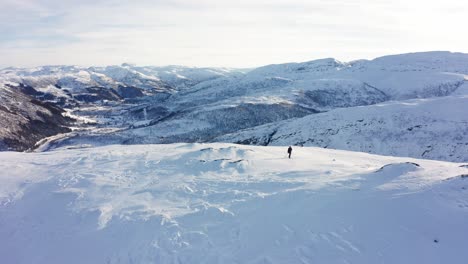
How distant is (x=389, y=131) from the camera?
69938 mm

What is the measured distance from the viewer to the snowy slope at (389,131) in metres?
61.2

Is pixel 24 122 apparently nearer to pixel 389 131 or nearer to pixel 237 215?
pixel 389 131

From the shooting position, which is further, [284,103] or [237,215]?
[284,103]

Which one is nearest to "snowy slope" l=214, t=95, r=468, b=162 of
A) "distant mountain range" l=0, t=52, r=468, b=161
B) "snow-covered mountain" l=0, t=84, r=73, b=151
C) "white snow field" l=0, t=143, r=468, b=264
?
"distant mountain range" l=0, t=52, r=468, b=161

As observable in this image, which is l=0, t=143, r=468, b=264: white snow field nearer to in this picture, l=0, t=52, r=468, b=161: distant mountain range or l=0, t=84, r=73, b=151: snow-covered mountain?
l=0, t=52, r=468, b=161: distant mountain range

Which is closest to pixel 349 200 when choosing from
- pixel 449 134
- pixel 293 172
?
pixel 293 172

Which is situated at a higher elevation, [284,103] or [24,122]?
[284,103]

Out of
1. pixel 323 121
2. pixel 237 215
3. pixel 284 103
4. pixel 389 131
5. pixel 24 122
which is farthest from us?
pixel 284 103

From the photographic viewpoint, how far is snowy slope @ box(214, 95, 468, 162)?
61.2m

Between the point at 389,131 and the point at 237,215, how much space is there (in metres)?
59.2

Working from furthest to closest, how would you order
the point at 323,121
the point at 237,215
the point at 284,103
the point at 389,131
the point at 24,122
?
1. the point at 284,103
2. the point at 24,122
3. the point at 323,121
4. the point at 389,131
5. the point at 237,215

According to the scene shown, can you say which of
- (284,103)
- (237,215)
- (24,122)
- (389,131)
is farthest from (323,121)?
(24,122)

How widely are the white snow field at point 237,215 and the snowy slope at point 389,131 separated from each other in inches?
1603

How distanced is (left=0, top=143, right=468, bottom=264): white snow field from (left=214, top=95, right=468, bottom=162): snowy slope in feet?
134
